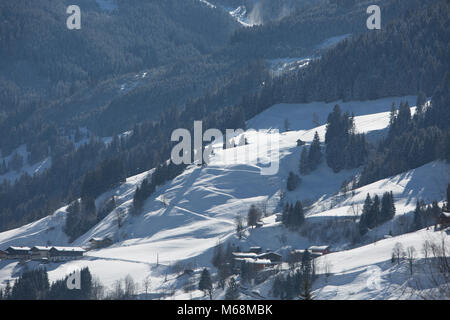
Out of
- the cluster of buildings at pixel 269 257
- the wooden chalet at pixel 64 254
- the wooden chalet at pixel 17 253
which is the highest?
the cluster of buildings at pixel 269 257

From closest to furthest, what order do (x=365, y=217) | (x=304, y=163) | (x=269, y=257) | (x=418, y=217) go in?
1. (x=418, y=217)
2. (x=269, y=257)
3. (x=365, y=217)
4. (x=304, y=163)

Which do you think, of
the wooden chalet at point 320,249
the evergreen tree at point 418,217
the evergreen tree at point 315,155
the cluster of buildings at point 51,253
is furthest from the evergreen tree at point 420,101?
the cluster of buildings at point 51,253

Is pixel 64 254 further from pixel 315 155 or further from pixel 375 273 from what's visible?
pixel 375 273

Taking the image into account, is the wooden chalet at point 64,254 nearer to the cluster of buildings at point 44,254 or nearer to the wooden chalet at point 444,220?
the cluster of buildings at point 44,254

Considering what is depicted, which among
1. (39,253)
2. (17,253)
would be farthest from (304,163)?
(17,253)
